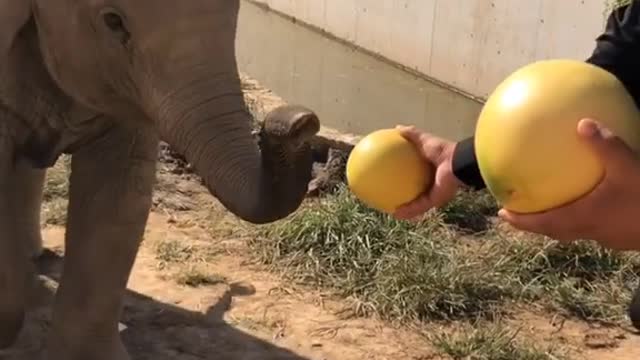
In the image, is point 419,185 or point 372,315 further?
point 372,315

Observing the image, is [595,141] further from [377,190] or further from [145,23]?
[145,23]

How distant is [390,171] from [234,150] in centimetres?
43

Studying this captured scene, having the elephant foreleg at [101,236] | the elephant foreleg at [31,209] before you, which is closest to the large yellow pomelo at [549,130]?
the elephant foreleg at [101,236]

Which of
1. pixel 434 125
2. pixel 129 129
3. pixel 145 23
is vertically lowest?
pixel 434 125

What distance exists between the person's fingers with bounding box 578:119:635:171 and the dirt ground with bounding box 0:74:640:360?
7.53 ft

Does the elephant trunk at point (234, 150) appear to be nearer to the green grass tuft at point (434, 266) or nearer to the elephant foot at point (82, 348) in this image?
the elephant foot at point (82, 348)

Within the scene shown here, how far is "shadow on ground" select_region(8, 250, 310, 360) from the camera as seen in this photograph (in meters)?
4.25

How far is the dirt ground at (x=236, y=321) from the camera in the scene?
4332mm

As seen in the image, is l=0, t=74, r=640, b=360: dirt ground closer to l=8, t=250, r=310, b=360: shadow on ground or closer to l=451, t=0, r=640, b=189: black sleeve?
l=8, t=250, r=310, b=360: shadow on ground

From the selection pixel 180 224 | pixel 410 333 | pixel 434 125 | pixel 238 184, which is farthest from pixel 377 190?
pixel 434 125

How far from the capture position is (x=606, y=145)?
210 cm

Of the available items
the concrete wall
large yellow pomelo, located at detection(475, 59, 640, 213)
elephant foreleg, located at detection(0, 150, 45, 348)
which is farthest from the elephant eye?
the concrete wall

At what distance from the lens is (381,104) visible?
26.7 feet

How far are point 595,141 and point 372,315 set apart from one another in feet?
8.54
